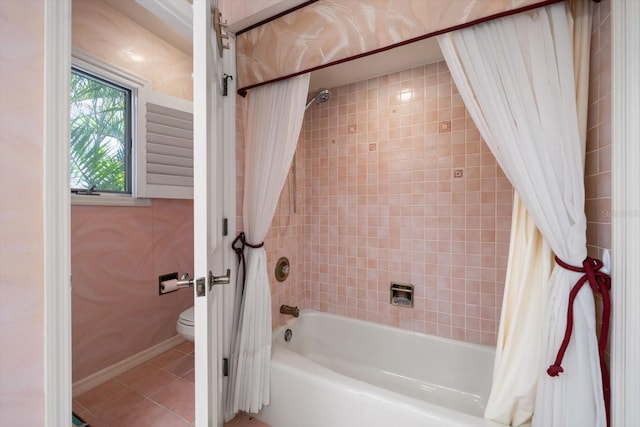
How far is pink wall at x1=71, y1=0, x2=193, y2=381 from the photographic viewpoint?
1568mm

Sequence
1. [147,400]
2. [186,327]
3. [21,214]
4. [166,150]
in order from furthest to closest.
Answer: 1. [166,150]
2. [186,327]
3. [147,400]
4. [21,214]

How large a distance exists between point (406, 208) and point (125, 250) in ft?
6.55

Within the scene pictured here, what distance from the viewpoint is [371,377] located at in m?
1.67

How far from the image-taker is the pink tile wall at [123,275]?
1574mm

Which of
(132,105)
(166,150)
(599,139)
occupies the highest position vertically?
(132,105)

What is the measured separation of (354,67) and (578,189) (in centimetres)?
134

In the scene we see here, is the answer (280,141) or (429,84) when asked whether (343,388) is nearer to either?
(280,141)

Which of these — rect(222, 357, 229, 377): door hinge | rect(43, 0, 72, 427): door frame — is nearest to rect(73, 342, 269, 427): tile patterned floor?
rect(222, 357, 229, 377): door hinge

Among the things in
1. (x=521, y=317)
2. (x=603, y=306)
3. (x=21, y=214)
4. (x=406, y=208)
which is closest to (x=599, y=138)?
(x=603, y=306)

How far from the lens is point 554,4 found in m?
0.83

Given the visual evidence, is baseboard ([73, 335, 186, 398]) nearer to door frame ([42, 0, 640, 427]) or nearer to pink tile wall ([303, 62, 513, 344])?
door frame ([42, 0, 640, 427])

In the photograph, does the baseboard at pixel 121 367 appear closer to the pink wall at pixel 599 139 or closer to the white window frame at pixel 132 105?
the white window frame at pixel 132 105

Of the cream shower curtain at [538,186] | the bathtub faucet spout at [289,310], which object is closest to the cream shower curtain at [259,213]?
the bathtub faucet spout at [289,310]

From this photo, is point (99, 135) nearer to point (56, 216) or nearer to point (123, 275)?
point (123, 275)
